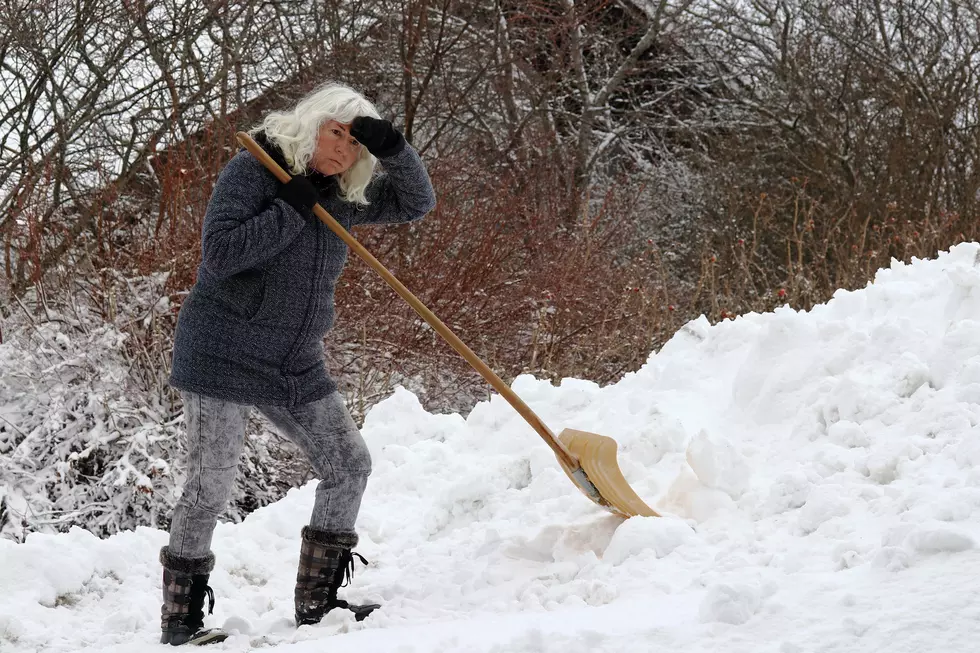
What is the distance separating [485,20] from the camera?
36.1ft

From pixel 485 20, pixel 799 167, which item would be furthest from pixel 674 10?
pixel 485 20

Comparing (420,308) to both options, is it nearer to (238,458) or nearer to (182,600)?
(238,458)

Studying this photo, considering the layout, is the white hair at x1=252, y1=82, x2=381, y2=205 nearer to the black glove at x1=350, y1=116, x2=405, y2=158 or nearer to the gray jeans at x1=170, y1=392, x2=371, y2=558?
the black glove at x1=350, y1=116, x2=405, y2=158

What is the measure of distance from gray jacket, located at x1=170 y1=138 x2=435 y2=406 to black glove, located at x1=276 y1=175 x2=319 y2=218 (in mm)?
21

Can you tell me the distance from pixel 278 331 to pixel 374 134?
2.05ft

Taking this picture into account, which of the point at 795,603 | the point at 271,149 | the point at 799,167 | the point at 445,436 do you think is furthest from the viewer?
the point at 799,167

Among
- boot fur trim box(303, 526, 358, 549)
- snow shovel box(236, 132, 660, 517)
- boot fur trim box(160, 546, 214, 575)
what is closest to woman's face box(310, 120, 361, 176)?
snow shovel box(236, 132, 660, 517)

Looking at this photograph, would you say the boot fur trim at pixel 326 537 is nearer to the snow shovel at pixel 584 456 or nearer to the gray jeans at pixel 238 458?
the gray jeans at pixel 238 458

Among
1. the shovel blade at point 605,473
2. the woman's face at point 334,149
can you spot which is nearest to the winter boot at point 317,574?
the shovel blade at point 605,473

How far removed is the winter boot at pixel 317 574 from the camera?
2.98 meters

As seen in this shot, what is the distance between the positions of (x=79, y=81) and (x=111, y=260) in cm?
277

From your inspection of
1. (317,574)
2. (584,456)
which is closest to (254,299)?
(317,574)

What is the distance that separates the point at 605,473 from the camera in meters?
3.28

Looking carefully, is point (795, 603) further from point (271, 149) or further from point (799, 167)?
point (799, 167)
